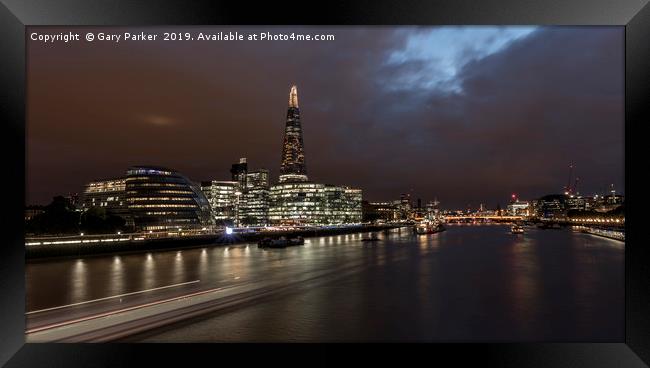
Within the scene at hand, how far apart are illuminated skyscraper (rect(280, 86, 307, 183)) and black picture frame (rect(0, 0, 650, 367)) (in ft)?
443

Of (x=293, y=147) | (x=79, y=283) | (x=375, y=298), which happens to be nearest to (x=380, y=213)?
(x=293, y=147)

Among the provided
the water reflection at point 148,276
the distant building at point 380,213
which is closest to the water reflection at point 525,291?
the water reflection at point 148,276

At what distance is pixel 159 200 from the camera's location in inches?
2226

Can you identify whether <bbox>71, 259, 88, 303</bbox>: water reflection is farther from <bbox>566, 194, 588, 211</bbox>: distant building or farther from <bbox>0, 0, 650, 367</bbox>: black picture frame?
<bbox>566, 194, 588, 211</bbox>: distant building

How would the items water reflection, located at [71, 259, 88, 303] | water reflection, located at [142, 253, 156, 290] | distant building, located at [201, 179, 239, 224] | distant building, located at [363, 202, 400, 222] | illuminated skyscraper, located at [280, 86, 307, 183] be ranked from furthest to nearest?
1. illuminated skyscraper, located at [280, 86, 307, 183]
2. distant building, located at [363, 202, 400, 222]
3. distant building, located at [201, 179, 239, 224]
4. water reflection, located at [142, 253, 156, 290]
5. water reflection, located at [71, 259, 88, 303]

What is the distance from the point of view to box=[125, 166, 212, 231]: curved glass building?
181 ft

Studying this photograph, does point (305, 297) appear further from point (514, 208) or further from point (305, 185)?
point (514, 208)

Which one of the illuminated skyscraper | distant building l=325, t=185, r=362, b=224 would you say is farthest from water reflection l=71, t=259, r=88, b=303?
the illuminated skyscraper

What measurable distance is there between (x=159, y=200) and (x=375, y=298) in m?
49.8

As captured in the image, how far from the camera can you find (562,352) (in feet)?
20.6

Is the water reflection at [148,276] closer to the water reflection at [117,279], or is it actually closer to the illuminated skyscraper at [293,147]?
the water reflection at [117,279]
